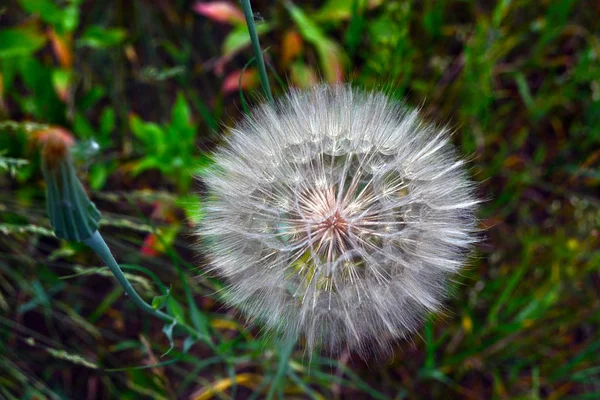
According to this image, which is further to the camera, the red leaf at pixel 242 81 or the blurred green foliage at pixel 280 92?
the red leaf at pixel 242 81

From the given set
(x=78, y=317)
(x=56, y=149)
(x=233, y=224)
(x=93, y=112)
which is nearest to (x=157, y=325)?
(x=78, y=317)

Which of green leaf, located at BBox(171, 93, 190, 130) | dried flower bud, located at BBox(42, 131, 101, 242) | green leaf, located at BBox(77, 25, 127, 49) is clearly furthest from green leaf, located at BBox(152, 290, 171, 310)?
green leaf, located at BBox(77, 25, 127, 49)

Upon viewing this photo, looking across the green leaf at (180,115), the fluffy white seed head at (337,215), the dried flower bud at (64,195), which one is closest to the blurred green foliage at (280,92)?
the green leaf at (180,115)

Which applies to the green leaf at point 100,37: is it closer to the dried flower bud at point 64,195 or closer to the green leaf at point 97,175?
the green leaf at point 97,175

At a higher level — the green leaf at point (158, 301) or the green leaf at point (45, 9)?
the green leaf at point (45, 9)

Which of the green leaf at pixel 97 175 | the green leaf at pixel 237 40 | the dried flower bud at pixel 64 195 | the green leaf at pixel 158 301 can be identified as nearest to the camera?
the dried flower bud at pixel 64 195

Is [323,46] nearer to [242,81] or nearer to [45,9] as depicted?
[242,81]

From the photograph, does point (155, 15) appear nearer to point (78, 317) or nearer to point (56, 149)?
point (78, 317)

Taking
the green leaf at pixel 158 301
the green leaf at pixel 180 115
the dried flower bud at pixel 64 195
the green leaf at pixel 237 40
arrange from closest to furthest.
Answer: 1. the dried flower bud at pixel 64 195
2. the green leaf at pixel 158 301
3. the green leaf at pixel 180 115
4. the green leaf at pixel 237 40
